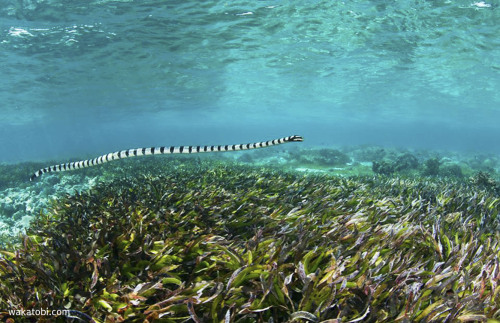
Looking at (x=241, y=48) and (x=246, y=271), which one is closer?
(x=246, y=271)

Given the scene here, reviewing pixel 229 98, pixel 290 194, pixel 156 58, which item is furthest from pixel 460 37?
pixel 229 98

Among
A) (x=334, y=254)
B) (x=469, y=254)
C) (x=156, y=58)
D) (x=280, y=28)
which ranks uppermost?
(x=280, y=28)

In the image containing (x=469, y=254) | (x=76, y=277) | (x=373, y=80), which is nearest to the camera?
(x=76, y=277)

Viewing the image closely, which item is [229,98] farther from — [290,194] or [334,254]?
[334,254]

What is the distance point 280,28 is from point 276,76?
14801 millimetres

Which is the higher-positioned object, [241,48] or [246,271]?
[241,48]

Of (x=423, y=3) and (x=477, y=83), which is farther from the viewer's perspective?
(x=477, y=83)

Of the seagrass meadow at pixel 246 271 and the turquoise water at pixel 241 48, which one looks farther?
the turquoise water at pixel 241 48

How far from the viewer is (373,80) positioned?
35438 mm

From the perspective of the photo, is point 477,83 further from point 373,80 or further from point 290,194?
point 290,194

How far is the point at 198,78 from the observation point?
108 ft

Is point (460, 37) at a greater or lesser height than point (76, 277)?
greater

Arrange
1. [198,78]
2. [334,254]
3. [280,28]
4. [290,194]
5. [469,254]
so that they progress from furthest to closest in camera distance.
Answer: [198,78]
[280,28]
[290,194]
[469,254]
[334,254]

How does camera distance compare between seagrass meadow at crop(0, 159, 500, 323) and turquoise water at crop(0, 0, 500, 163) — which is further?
turquoise water at crop(0, 0, 500, 163)
